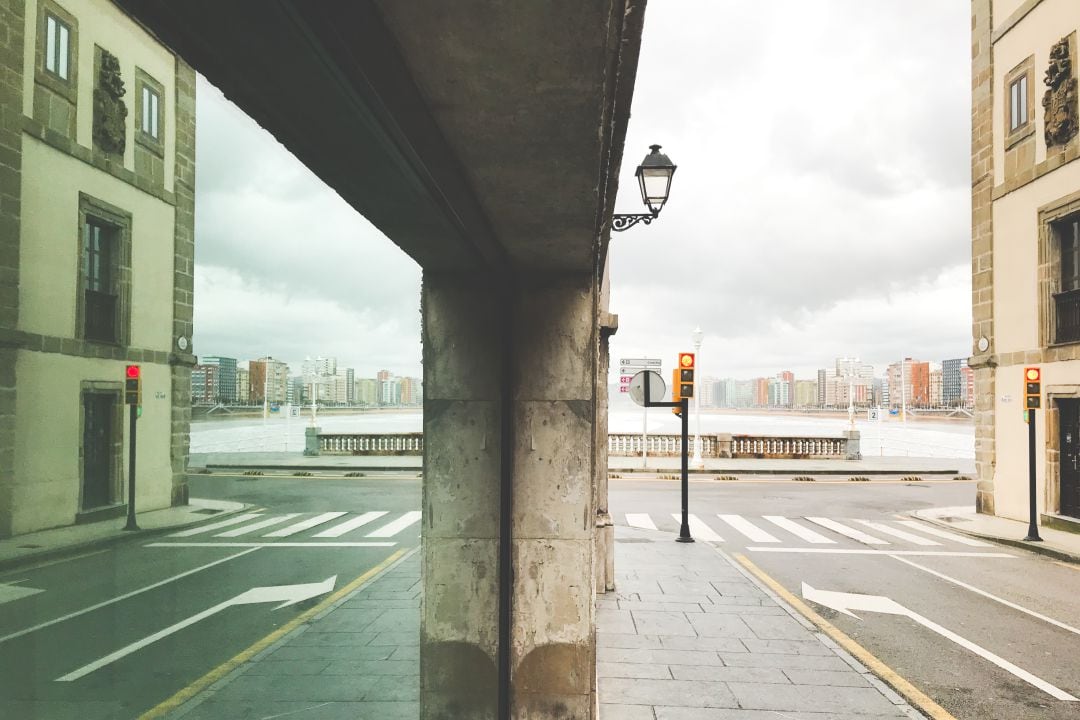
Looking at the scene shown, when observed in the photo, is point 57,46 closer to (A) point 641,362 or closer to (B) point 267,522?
(B) point 267,522

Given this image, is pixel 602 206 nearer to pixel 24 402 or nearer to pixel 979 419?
pixel 24 402

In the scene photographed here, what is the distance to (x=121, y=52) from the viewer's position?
1.58m

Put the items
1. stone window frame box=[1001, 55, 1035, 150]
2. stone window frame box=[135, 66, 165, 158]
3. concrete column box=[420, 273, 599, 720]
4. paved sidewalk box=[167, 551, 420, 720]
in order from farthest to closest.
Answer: stone window frame box=[1001, 55, 1035, 150], paved sidewalk box=[167, 551, 420, 720], concrete column box=[420, 273, 599, 720], stone window frame box=[135, 66, 165, 158]

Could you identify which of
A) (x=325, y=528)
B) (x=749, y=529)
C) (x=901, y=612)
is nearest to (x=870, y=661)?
(x=901, y=612)

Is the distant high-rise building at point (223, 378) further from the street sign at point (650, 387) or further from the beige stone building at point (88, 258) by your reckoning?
the street sign at point (650, 387)

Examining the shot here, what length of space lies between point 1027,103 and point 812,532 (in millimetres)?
10832

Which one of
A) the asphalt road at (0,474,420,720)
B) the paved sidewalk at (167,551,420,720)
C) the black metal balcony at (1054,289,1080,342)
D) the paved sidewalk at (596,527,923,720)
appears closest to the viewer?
the asphalt road at (0,474,420,720)

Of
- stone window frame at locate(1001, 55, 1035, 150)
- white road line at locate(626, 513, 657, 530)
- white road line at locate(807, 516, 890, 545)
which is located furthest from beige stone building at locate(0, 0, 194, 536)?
stone window frame at locate(1001, 55, 1035, 150)

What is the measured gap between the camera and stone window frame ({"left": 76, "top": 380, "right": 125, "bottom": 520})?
1.49 meters

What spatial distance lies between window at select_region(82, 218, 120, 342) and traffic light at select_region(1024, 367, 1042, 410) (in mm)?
14285

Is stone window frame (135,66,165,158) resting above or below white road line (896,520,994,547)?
above

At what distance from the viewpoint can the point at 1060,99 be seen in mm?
12469

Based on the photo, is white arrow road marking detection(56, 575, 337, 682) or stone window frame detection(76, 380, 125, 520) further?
white arrow road marking detection(56, 575, 337, 682)

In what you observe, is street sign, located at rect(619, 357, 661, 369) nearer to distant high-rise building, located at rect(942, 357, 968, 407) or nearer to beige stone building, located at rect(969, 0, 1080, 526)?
beige stone building, located at rect(969, 0, 1080, 526)
